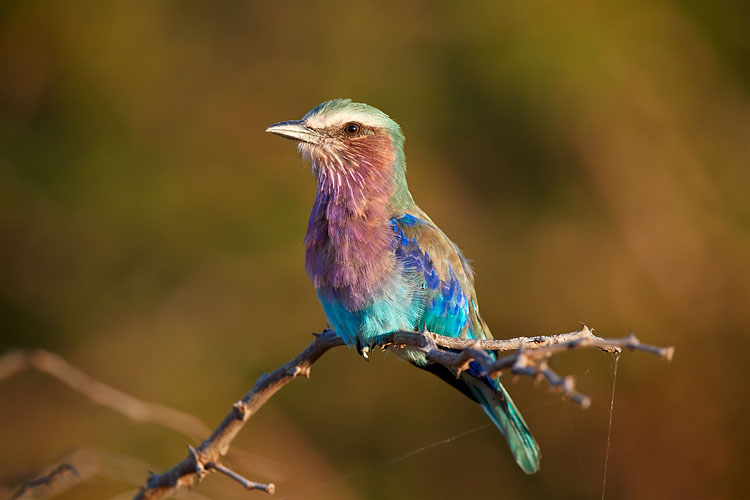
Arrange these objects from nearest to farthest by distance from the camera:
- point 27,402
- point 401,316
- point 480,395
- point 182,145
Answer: point 401,316 < point 480,395 < point 27,402 < point 182,145

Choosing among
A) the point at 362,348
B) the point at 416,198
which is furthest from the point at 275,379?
the point at 416,198

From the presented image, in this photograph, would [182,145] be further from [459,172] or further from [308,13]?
[459,172]

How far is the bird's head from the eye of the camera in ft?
12.3

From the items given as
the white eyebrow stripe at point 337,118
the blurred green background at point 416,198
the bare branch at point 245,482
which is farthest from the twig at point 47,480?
the blurred green background at point 416,198

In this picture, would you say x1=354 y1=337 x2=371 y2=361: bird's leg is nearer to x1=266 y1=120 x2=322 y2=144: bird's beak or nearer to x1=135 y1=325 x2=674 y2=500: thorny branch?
x1=135 y1=325 x2=674 y2=500: thorny branch

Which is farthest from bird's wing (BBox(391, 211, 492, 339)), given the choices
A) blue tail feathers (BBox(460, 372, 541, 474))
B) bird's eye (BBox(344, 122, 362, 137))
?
bird's eye (BBox(344, 122, 362, 137))

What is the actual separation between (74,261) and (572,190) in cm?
379

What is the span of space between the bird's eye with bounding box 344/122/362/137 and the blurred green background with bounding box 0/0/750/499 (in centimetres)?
252

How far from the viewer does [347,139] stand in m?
3.83

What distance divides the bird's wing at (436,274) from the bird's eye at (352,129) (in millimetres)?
481

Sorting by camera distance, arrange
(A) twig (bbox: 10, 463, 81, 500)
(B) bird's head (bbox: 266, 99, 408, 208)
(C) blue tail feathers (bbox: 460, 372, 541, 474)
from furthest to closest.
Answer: (B) bird's head (bbox: 266, 99, 408, 208) < (C) blue tail feathers (bbox: 460, 372, 541, 474) < (A) twig (bbox: 10, 463, 81, 500)

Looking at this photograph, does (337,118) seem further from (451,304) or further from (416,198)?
(416,198)

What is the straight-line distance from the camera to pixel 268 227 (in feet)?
20.6

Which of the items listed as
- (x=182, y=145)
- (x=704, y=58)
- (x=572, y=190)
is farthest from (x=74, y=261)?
(x=704, y=58)
